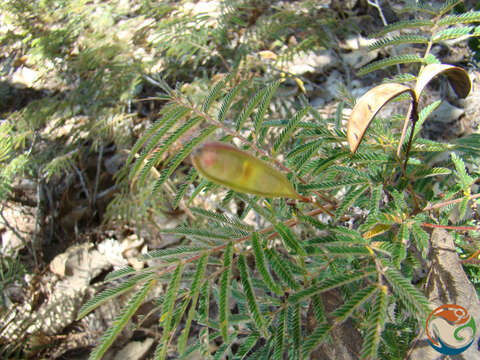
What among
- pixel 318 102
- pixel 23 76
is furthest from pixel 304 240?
pixel 23 76

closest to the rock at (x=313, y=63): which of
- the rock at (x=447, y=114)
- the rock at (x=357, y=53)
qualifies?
the rock at (x=357, y=53)

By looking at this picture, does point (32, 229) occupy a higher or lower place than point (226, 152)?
lower

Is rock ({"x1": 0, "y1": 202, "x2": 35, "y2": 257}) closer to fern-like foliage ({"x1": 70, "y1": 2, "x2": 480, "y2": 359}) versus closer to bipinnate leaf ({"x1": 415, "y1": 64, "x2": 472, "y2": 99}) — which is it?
fern-like foliage ({"x1": 70, "y1": 2, "x2": 480, "y2": 359})

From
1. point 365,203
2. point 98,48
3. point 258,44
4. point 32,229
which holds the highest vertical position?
point 98,48

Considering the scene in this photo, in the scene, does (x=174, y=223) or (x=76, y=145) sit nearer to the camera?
(x=174, y=223)

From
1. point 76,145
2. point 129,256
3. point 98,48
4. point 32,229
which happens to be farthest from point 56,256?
point 98,48

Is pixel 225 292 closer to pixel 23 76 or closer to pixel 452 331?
pixel 452 331

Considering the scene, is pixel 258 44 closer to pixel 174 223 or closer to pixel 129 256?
pixel 174 223

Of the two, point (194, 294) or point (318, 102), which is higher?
point (194, 294)
